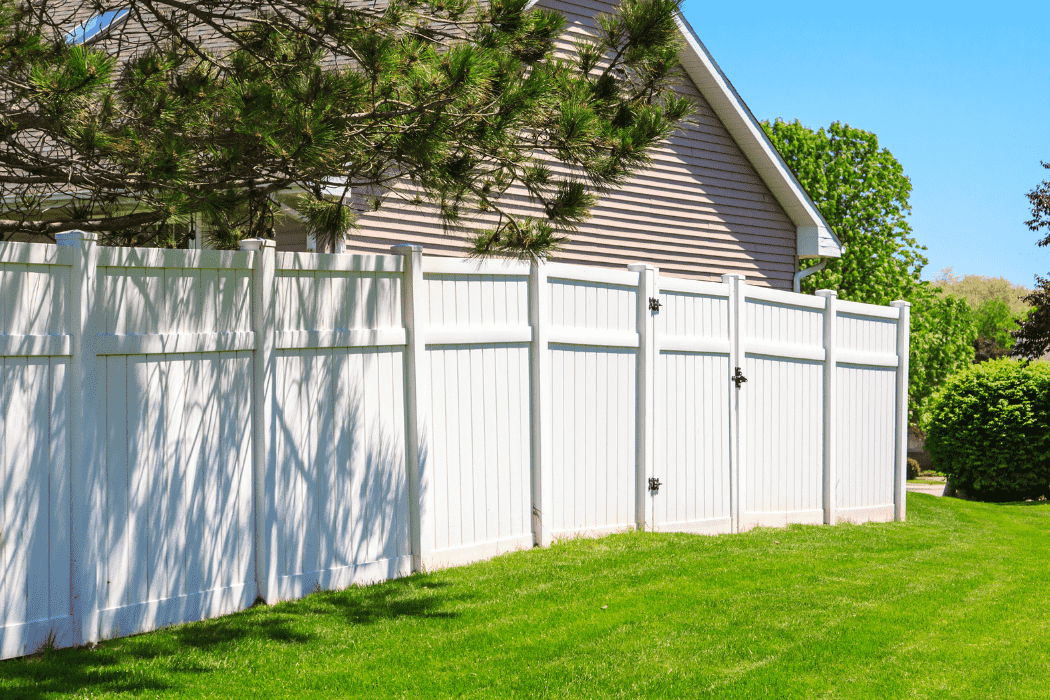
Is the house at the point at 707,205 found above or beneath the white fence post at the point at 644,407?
above

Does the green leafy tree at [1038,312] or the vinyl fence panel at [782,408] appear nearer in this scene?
the vinyl fence panel at [782,408]

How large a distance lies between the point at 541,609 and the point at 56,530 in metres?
2.44

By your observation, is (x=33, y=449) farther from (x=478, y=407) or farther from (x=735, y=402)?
(x=735, y=402)

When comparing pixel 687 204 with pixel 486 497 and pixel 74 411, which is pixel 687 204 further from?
pixel 74 411

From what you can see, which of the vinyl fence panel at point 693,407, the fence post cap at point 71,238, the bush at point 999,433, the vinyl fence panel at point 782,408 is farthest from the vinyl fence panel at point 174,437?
the bush at point 999,433

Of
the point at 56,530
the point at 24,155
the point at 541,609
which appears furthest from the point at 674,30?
the point at 56,530

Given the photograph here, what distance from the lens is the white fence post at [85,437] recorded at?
4629 millimetres

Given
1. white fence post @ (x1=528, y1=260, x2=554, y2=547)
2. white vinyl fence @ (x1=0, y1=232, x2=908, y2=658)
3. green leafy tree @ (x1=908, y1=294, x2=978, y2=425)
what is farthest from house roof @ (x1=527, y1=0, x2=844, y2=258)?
green leafy tree @ (x1=908, y1=294, x2=978, y2=425)

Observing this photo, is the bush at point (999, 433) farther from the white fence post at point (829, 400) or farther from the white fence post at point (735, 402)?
the white fence post at point (735, 402)

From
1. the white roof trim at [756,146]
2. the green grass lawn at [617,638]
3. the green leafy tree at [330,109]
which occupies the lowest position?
the green grass lawn at [617,638]

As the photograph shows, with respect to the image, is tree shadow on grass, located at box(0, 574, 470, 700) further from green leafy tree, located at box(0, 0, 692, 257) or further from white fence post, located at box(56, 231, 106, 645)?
green leafy tree, located at box(0, 0, 692, 257)

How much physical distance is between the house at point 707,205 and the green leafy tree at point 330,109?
489 cm

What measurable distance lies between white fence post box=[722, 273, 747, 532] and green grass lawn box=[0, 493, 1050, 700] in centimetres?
156

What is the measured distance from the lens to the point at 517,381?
683cm
